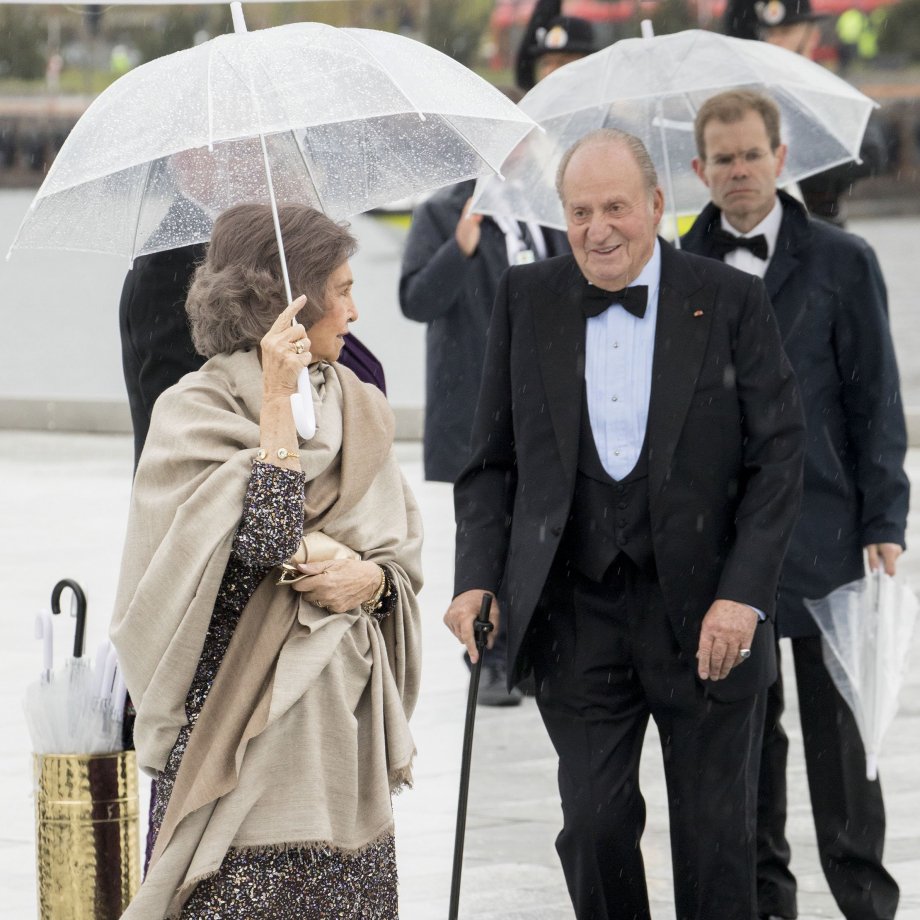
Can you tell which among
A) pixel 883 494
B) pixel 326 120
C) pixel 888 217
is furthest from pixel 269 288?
pixel 888 217

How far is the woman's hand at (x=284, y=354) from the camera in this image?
386 centimetres

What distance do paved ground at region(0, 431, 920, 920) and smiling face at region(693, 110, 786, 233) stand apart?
180cm

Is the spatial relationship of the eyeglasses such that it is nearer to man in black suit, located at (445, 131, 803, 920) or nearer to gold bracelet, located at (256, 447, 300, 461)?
man in black suit, located at (445, 131, 803, 920)

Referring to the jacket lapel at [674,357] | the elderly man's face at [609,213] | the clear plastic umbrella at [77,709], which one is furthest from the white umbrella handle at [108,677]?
the elderly man's face at [609,213]

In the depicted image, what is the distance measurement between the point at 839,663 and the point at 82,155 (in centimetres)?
226

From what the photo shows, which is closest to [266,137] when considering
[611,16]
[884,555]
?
[884,555]

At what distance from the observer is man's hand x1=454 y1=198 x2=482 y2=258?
729 centimetres

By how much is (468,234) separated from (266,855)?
12.3 feet

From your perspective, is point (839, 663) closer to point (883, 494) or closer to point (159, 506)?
point (883, 494)

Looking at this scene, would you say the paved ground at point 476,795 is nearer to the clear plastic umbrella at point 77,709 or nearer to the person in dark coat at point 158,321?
the clear plastic umbrella at point 77,709

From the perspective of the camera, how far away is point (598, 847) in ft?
14.3

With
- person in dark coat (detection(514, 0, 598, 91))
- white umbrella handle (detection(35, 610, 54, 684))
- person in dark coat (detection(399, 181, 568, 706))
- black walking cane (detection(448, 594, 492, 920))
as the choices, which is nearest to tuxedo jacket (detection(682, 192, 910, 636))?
black walking cane (detection(448, 594, 492, 920))

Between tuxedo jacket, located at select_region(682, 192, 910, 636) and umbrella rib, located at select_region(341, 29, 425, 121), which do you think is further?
tuxedo jacket, located at select_region(682, 192, 910, 636)

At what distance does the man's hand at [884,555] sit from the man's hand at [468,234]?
2613 mm
